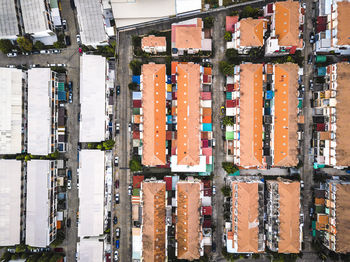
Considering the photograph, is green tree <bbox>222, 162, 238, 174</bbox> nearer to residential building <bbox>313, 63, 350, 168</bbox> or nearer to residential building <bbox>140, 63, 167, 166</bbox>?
residential building <bbox>140, 63, 167, 166</bbox>

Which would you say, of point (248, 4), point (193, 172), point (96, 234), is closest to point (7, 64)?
point (96, 234)

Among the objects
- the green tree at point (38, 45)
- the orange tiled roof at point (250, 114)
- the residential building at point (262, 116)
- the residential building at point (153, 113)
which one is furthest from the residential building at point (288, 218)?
the green tree at point (38, 45)

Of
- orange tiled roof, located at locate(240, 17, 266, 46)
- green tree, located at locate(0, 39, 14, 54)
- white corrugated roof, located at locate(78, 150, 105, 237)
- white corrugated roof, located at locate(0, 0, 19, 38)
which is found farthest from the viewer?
green tree, located at locate(0, 39, 14, 54)

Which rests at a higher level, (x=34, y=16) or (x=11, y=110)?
(x=34, y=16)

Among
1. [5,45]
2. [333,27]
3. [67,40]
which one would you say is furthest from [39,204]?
[333,27]

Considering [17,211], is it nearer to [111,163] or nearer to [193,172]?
[111,163]

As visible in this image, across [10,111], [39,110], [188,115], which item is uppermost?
[39,110]

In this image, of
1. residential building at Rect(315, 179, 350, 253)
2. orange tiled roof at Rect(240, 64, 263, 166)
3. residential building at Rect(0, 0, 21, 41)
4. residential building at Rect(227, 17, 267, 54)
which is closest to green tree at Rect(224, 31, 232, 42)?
residential building at Rect(227, 17, 267, 54)

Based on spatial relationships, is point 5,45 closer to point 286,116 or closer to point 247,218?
point 286,116
